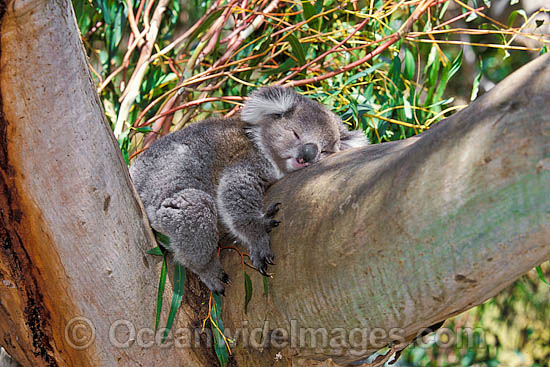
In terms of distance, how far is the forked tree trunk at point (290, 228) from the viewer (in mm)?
1264

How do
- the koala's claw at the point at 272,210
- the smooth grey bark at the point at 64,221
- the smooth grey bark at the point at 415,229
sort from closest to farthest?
1. the smooth grey bark at the point at 415,229
2. the smooth grey bark at the point at 64,221
3. the koala's claw at the point at 272,210

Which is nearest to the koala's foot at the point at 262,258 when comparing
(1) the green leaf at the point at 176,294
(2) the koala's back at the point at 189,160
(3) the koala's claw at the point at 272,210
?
(3) the koala's claw at the point at 272,210

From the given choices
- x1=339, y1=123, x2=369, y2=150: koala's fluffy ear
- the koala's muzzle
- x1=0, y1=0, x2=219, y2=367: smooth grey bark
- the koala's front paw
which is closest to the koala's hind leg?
x1=0, y1=0, x2=219, y2=367: smooth grey bark

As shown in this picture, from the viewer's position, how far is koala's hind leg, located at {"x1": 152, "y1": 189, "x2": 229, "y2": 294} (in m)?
1.93

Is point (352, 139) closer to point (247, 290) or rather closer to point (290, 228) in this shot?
point (290, 228)

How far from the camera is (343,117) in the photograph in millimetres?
3119

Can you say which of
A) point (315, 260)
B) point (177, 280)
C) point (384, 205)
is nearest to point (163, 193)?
point (177, 280)

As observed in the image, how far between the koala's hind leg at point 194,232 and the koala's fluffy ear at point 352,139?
0.87 metres

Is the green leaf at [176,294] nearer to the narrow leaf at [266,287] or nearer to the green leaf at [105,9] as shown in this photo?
the narrow leaf at [266,287]

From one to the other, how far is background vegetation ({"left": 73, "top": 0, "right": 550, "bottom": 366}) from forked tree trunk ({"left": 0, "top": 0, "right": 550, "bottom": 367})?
117cm

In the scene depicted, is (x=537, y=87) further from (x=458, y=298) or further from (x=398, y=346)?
(x=398, y=346)

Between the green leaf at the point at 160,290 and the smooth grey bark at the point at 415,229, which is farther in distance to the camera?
the green leaf at the point at 160,290

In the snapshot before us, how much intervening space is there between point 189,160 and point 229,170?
0.18m

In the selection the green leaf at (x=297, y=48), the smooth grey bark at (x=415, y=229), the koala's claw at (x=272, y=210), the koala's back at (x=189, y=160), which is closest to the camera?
the smooth grey bark at (x=415, y=229)
